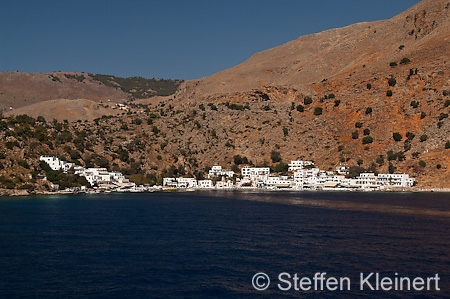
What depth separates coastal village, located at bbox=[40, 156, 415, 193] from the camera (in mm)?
131125

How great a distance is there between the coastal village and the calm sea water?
5632cm

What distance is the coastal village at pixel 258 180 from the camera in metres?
131

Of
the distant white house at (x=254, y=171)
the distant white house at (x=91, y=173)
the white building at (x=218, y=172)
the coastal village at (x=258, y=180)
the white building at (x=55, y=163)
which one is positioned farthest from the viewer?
the white building at (x=218, y=172)

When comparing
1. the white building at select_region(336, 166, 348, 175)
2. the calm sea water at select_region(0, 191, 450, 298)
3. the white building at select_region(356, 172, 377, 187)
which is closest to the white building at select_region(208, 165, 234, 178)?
the white building at select_region(336, 166, 348, 175)

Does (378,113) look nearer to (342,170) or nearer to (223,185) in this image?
(342,170)

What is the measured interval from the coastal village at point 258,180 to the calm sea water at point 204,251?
5632 centimetres

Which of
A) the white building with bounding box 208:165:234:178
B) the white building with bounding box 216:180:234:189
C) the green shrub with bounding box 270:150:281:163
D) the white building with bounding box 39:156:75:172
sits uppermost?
the green shrub with bounding box 270:150:281:163

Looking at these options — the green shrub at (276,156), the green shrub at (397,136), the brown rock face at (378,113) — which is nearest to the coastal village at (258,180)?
the brown rock face at (378,113)

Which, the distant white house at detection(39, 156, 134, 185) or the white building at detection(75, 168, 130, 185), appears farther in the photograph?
the white building at detection(75, 168, 130, 185)

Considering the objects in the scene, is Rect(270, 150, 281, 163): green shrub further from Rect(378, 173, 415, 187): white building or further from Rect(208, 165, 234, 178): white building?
Rect(378, 173, 415, 187): white building

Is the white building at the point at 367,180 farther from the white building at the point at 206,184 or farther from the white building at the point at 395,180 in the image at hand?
the white building at the point at 206,184

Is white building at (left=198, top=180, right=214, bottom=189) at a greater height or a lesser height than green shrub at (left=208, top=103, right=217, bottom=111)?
lesser

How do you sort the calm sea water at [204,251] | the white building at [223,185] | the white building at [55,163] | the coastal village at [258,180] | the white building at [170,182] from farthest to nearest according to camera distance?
the white building at [223,185] < the white building at [170,182] < the coastal village at [258,180] < the white building at [55,163] < the calm sea water at [204,251]

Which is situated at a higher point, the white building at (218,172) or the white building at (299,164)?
the white building at (299,164)
